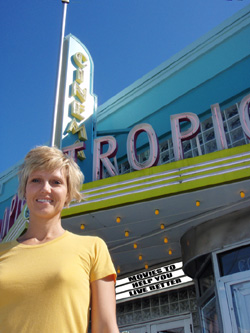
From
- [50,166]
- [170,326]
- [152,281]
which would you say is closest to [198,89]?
[152,281]

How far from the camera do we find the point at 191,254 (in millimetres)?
7320

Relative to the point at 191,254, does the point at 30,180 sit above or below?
below

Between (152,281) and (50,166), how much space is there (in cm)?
852

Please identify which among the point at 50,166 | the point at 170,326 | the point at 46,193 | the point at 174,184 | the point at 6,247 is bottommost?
the point at 6,247

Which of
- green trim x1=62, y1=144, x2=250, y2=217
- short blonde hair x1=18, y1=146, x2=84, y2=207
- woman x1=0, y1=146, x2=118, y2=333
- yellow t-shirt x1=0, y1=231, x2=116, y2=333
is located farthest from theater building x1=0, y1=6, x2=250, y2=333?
yellow t-shirt x1=0, y1=231, x2=116, y2=333

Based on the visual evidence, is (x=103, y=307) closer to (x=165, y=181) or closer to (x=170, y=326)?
(x=165, y=181)

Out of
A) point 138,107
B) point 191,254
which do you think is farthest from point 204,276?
point 138,107

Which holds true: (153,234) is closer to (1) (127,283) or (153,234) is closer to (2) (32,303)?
(1) (127,283)

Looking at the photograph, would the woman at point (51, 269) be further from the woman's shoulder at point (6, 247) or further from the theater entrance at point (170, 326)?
the theater entrance at point (170, 326)

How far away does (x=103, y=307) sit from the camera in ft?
5.05

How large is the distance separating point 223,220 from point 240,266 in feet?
2.83

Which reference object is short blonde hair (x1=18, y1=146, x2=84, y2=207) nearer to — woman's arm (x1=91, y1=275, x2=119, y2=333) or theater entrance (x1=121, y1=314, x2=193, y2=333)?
woman's arm (x1=91, y1=275, x2=119, y2=333)

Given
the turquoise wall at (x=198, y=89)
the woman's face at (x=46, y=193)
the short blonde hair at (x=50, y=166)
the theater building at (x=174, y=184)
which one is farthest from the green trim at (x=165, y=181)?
the woman's face at (x=46, y=193)

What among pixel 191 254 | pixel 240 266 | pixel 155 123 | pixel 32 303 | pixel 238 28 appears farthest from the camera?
pixel 155 123
